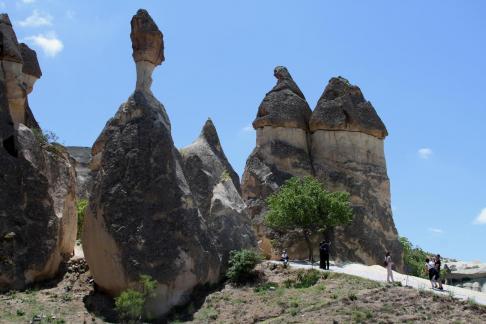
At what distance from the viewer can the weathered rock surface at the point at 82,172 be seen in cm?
4284

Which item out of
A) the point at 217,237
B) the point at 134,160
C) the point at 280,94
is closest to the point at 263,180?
the point at 280,94

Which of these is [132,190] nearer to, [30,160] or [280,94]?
[30,160]

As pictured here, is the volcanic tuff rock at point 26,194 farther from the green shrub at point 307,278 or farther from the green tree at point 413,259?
the green tree at point 413,259

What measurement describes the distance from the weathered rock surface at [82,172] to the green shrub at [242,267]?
19560mm

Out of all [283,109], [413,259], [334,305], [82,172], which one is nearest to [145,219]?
[334,305]

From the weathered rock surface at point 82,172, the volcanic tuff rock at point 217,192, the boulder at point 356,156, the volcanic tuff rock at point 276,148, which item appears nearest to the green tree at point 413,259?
the boulder at point 356,156

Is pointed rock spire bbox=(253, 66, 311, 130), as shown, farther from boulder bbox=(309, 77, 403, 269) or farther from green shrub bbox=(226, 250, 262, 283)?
green shrub bbox=(226, 250, 262, 283)

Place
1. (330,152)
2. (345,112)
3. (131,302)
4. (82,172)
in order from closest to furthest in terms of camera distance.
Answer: (131,302)
(330,152)
(345,112)
(82,172)

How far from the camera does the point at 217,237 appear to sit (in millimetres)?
24766

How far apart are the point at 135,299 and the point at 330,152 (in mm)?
20571

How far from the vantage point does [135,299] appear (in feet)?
63.2

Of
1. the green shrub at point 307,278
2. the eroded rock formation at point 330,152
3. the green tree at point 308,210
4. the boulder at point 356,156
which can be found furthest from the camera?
the eroded rock formation at point 330,152

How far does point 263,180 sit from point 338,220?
7.55 meters

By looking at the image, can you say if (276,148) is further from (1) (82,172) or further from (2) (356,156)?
(1) (82,172)
